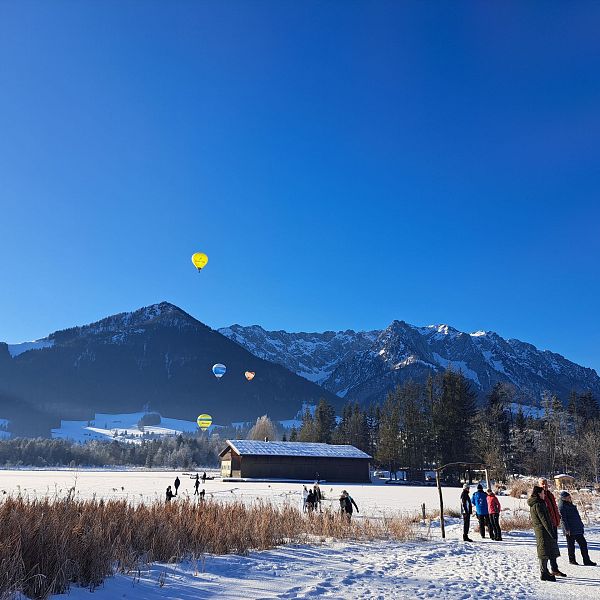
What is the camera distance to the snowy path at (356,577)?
7.24m

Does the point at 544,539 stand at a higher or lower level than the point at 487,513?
higher

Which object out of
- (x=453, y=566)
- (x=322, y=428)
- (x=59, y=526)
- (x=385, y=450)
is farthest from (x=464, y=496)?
(x=322, y=428)

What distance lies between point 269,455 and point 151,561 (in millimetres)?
49438

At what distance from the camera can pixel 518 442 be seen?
59.2 metres

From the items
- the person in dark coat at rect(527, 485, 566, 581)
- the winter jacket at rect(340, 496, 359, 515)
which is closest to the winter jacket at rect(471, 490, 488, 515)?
the winter jacket at rect(340, 496, 359, 515)

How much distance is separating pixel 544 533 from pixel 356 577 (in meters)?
3.40

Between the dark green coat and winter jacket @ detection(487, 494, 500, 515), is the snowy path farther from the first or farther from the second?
winter jacket @ detection(487, 494, 500, 515)

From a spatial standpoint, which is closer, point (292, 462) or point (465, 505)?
point (465, 505)

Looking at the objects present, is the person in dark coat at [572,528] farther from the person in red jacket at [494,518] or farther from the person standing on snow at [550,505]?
the person in red jacket at [494,518]

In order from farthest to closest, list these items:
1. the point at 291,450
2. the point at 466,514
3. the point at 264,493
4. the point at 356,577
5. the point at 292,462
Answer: the point at 291,450, the point at 292,462, the point at 264,493, the point at 466,514, the point at 356,577

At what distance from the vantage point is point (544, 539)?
8789 mm

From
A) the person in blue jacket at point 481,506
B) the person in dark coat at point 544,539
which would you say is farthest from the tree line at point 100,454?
the person in dark coat at point 544,539

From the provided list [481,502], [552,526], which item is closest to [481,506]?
[481,502]

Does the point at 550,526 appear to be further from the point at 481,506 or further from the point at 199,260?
the point at 199,260
